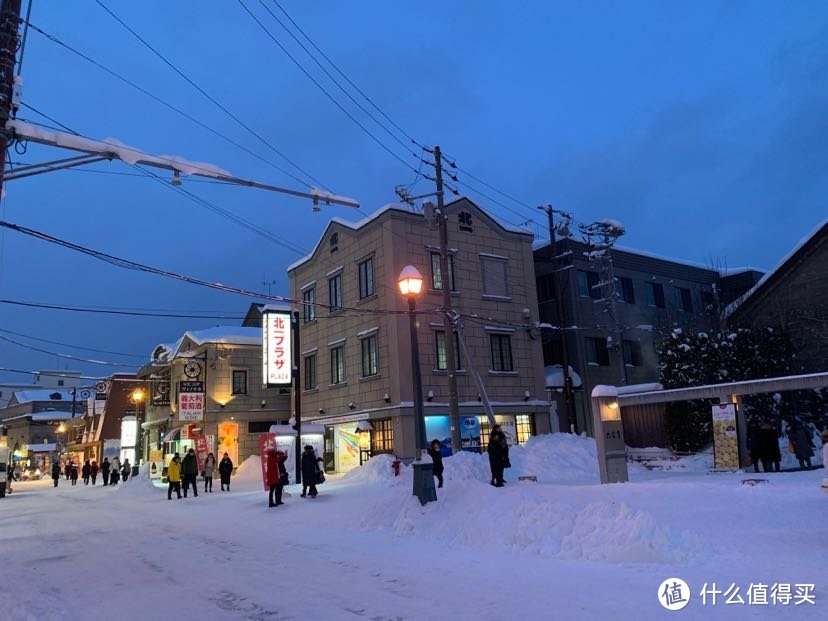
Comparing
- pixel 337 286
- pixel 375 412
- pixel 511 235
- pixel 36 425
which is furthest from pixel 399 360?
pixel 36 425

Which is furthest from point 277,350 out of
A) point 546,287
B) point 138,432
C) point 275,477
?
point 138,432

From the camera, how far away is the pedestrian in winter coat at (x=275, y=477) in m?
18.3

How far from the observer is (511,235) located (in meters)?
32.9

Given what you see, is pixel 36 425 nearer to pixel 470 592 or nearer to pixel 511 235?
pixel 511 235

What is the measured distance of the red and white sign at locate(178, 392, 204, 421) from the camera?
32.5 m

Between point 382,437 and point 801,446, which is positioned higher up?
point 382,437

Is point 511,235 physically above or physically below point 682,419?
above

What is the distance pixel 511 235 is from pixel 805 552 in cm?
2514

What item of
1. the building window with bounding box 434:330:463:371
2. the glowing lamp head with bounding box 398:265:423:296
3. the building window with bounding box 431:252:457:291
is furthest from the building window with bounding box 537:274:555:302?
the glowing lamp head with bounding box 398:265:423:296

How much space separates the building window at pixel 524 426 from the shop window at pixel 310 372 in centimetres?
1105

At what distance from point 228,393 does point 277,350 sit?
10881mm

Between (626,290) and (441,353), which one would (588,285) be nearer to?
(626,290)

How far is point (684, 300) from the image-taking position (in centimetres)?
4188

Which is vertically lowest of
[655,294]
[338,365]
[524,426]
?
[524,426]
